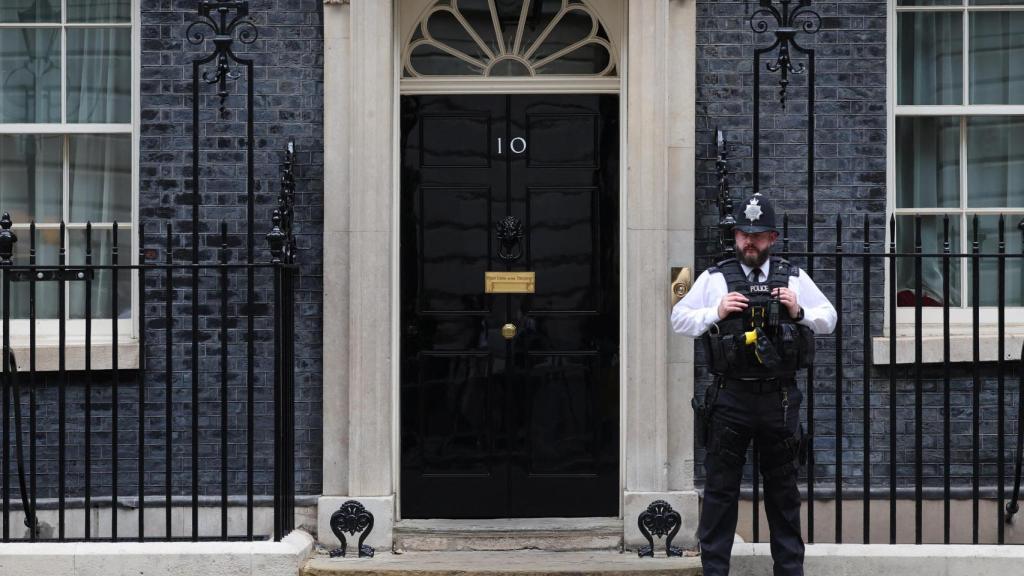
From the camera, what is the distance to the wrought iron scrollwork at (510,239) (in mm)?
7195

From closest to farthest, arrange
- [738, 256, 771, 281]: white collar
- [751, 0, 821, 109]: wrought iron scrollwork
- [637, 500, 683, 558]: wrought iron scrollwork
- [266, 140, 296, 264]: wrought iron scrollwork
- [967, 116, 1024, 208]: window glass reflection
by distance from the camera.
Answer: [738, 256, 771, 281]: white collar, [266, 140, 296, 264]: wrought iron scrollwork, [751, 0, 821, 109]: wrought iron scrollwork, [637, 500, 683, 558]: wrought iron scrollwork, [967, 116, 1024, 208]: window glass reflection

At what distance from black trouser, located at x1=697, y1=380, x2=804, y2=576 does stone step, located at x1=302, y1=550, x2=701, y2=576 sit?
63 centimetres

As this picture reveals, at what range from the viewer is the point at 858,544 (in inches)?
254

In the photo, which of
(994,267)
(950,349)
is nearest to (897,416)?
(950,349)

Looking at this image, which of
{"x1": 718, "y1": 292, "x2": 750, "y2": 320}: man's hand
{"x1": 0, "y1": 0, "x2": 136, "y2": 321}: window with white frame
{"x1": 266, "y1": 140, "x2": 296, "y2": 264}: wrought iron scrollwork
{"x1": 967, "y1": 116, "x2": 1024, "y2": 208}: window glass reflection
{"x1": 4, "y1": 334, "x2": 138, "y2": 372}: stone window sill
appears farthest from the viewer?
{"x1": 967, "y1": 116, "x2": 1024, "y2": 208}: window glass reflection

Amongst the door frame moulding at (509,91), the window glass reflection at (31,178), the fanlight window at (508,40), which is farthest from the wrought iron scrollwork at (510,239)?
the window glass reflection at (31,178)

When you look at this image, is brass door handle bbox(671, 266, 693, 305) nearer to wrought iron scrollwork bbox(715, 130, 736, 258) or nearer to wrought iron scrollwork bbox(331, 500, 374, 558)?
wrought iron scrollwork bbox(715, 130, 736, 258)

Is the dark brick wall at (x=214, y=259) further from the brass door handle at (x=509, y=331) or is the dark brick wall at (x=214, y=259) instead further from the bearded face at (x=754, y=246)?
the bearded face at (x=754, y=246)

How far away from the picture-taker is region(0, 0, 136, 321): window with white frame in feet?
24.0

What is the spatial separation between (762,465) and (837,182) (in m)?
1.91

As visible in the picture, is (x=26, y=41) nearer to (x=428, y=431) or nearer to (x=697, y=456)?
(x=428, y=431)

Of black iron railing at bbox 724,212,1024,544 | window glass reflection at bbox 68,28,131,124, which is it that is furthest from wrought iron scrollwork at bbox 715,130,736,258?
window glass reflection at bbox 68,28,131,124

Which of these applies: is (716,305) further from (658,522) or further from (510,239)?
(510,239)

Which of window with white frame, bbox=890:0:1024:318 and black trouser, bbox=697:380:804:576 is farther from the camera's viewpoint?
window with white frame, bbox=890:0:1024:318
